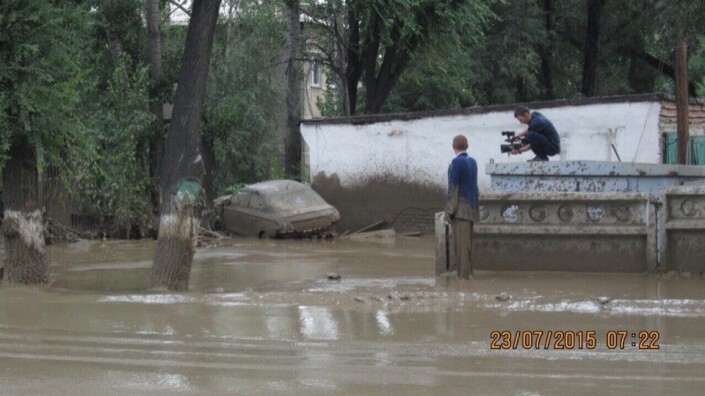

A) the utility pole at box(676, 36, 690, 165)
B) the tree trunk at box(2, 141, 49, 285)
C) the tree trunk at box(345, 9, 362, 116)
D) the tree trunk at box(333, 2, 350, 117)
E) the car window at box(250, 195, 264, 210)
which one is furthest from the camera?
the tree trunk at box(345, 9, 362, 116)

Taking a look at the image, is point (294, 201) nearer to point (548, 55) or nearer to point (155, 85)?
point (155, 85)

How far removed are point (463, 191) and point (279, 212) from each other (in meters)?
9.71

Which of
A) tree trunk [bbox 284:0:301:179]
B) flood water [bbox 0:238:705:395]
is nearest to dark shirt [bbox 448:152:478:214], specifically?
flood water [bbox 0:238:705:395]

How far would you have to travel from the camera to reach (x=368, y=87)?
86.0 ft

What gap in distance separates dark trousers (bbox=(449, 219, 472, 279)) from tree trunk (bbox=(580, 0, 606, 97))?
905 inches

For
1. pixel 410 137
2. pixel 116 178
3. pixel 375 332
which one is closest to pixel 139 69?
pixel 116 178

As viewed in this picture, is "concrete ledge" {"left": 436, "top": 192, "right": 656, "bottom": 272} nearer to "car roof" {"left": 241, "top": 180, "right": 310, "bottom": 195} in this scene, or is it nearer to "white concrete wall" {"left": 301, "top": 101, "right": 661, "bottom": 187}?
"white concrete wall" {"left": 301, "top": 101, "right": 661, "bottom": 187}

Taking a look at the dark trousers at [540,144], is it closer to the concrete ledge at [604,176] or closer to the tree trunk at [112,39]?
the concrete ledge at [604,176]

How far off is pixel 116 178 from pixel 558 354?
1498 centimetres

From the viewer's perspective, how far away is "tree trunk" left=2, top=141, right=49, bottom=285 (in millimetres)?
11703

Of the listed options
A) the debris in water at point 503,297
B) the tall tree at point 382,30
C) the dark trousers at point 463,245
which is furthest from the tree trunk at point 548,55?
the debris in water at point 503,297

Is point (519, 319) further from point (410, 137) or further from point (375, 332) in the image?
point (410, 137)

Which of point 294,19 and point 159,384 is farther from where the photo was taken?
point 294,19

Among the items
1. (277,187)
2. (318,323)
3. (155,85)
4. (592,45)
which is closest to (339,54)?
A: (155,85)
